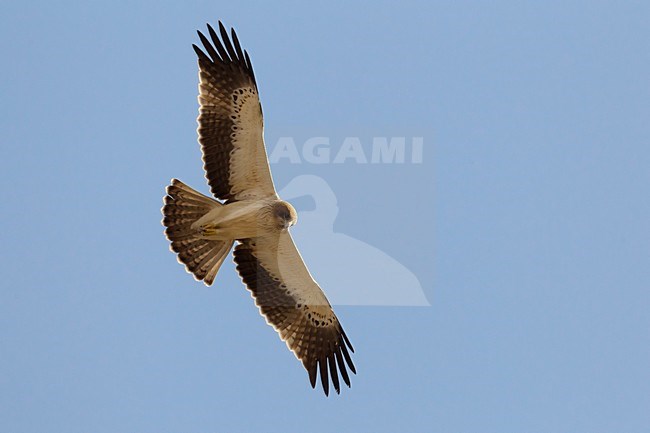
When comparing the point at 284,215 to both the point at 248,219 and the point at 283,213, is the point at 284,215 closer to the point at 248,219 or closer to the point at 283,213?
the point at 283,213

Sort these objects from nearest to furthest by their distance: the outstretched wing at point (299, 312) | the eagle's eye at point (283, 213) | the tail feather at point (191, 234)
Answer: the eagle's eye at point (283, 213) < the tail feather at point (191, 234) < the outstretched wing at point (299, 312)

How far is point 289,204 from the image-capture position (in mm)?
15117

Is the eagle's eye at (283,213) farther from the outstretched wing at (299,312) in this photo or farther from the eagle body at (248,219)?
the outstretched wing at (299,312)

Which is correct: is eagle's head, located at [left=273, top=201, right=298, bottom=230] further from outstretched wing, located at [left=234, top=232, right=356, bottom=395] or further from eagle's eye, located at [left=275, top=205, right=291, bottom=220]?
outstretched wing, located at [left=234, top=232, right=356, bottom=395]

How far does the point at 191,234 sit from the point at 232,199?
54 centimetres

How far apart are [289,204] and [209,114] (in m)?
1.20

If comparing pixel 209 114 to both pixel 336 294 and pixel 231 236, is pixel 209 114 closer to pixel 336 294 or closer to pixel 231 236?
pixel 231 236

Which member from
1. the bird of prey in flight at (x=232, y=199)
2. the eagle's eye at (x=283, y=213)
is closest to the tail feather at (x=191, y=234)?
the bird of prey in flight at (x=232, y=199)

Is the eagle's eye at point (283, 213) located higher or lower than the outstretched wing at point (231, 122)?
lower

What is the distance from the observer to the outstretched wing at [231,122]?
15188 mm

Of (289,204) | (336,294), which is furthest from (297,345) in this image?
A: (289,204)

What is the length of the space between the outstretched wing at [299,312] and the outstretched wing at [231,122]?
672 mm

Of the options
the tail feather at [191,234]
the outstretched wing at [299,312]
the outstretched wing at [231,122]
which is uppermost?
the outstretched wing at [231,122]

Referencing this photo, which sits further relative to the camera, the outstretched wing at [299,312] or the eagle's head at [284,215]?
the outstretched wing at [299,312]
